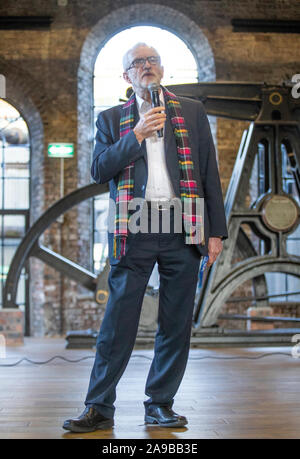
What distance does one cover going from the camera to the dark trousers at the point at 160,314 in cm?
233

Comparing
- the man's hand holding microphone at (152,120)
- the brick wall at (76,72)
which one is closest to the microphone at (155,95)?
the man's hand holding microphone at (152,120)

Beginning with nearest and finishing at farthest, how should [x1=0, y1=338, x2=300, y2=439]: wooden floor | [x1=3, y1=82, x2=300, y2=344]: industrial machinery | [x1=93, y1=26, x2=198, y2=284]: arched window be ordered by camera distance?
[x1=0, y1=338, x2=300, y2=439]: wooden floor < [x1=3, y1=82, x2=300, y2=344]: industrial machinery < [x1=93, y1=26, x2=198, y2=284]: arched window

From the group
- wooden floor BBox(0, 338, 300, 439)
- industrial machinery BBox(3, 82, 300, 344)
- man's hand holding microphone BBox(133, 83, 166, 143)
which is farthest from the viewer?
industrial machinery BBox(3, 82, 300, 344)

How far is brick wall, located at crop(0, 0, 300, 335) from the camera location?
9.12 m

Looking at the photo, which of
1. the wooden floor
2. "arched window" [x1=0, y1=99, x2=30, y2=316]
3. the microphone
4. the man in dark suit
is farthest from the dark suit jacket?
"arched window" [x1=0, y1=99, x2=30, y2=316]

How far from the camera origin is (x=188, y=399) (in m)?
3.05

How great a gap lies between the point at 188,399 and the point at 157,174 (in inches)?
51.8

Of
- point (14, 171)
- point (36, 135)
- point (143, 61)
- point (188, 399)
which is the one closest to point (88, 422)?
point (188, 399)

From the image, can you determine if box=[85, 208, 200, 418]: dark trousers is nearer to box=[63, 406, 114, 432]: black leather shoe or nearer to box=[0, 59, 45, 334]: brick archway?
box=[63, 406, 114, 432]: black leather shoe

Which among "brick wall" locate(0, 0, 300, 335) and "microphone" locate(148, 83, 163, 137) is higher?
"brick wall" locate(0, 0, 300, 335)

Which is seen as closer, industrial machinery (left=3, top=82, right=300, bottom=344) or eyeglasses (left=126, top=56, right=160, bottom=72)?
eyeglasses (left=126, top=56, right=160, bottom=72)

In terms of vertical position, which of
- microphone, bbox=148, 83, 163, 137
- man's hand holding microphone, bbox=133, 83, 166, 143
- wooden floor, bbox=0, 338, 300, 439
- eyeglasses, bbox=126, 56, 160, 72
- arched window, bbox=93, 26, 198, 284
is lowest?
wooden floor, bbox=0, 338, 300, 439

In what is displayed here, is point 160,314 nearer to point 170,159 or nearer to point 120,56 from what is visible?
point 170,159

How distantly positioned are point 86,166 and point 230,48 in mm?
3072
